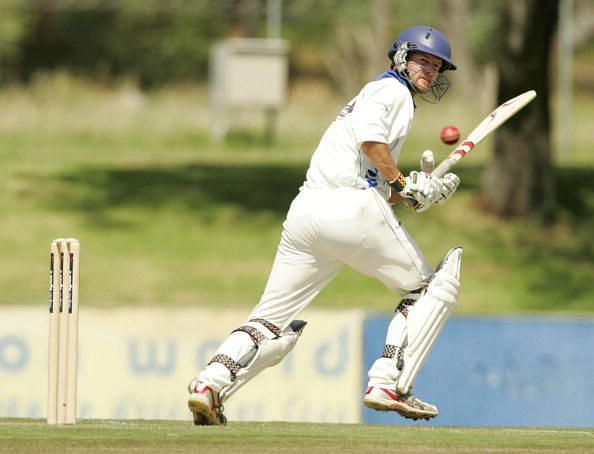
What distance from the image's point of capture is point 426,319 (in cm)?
661

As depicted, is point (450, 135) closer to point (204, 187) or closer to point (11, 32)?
point (204, 187)

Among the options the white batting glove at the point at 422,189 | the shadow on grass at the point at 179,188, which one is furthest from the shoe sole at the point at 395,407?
the shadow on grass at the point at 179,188

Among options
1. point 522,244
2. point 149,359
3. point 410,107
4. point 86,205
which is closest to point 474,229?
point 522,244

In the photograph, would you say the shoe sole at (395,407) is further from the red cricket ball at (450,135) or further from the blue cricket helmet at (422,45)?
the blue cricket helmet at (422,45)

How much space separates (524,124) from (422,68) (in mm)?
9861

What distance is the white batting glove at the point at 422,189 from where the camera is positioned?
655cm

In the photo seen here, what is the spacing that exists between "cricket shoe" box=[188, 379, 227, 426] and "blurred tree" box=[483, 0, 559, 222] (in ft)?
32.9

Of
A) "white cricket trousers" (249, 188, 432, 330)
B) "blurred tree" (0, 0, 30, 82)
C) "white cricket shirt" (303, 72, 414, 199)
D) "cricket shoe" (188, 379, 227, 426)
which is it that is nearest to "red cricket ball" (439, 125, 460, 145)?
"white cricket shirt" (303, 72, 414, 199)

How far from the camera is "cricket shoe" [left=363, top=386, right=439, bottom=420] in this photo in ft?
21.4

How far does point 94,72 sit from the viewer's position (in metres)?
33.5

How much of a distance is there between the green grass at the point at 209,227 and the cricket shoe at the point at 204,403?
21.9ft

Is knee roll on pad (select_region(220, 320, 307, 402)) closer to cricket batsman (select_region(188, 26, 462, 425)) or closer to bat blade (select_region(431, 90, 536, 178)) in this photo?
cricket batsman (select_region(188, 26, 462, 425))

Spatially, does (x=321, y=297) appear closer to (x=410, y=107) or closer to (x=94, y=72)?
(x=410, y=107)

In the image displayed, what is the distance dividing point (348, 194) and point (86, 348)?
4.48 metres
